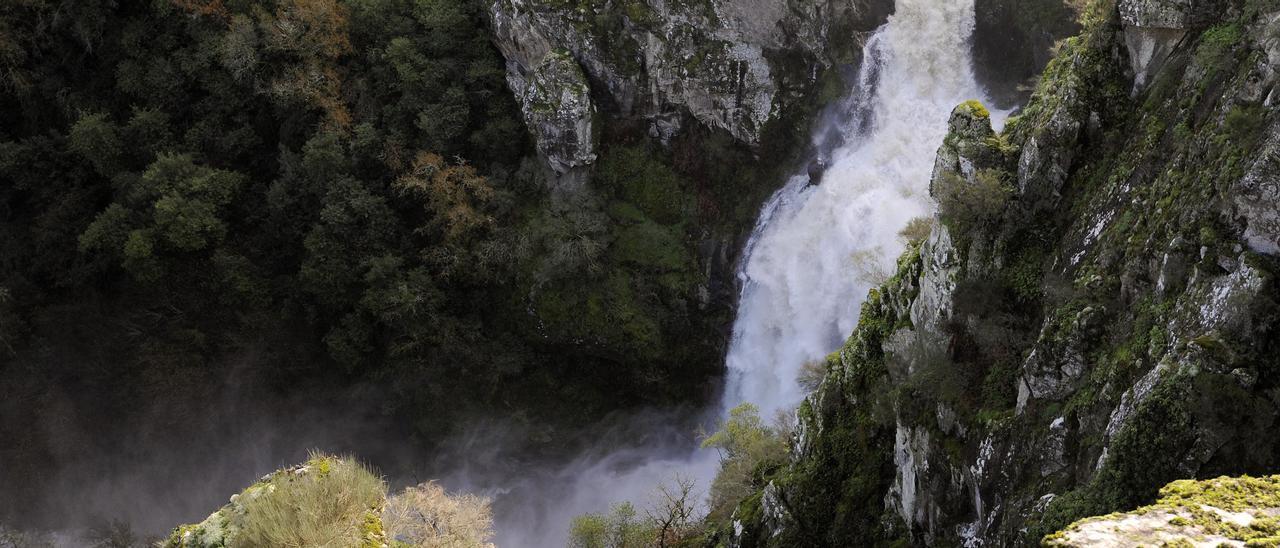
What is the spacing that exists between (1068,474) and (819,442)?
6069 millimetres

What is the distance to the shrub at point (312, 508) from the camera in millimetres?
11031

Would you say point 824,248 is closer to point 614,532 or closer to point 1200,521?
point 614,532

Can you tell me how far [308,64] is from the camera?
1091 inches

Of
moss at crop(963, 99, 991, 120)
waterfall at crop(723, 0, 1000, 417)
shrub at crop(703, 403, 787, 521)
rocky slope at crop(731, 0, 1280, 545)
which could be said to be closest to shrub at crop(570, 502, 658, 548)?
shrub at crop(703, 403, 787, 521)

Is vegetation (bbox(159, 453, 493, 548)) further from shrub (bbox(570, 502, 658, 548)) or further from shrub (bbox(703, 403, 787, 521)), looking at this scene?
shrub (bbox(703, 403, 787, 521))

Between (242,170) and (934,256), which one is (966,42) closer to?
(934,256)

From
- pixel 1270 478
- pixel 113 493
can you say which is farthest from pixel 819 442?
pixel 113 493

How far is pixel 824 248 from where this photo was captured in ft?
83.3

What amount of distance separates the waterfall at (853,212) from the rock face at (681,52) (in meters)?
2.03

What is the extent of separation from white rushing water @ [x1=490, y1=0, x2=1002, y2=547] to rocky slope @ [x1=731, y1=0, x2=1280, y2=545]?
7.90 meters

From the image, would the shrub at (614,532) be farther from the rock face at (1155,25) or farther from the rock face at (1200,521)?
the rock face at (1200,521)

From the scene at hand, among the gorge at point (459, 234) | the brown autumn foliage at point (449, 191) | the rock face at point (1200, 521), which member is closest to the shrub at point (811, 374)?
the gorge at point (459, 234)

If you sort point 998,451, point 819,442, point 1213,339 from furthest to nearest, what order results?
point 819,442 < point 998,451 < point 1213,339

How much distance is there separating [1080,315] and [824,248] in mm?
14317
